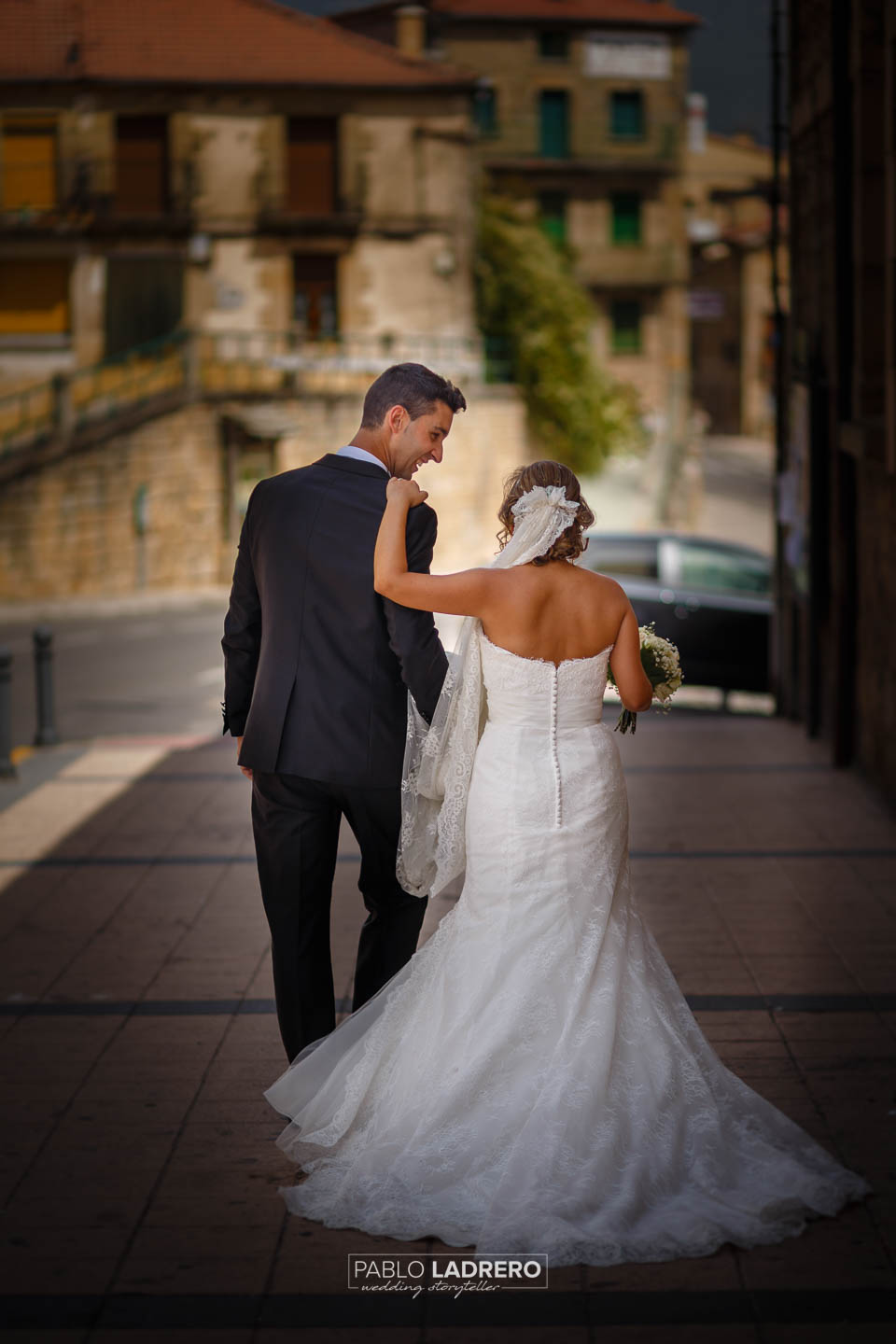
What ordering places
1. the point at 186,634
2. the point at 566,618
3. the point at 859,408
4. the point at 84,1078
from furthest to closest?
the point at 186,634
the point at 859,408
the point at 84,1078
the point at 566,618

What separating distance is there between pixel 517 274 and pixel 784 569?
32.4m

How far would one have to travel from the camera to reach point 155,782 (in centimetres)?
1180

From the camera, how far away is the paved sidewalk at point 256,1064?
3.96 meters

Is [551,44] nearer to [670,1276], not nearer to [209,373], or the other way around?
[209,373]

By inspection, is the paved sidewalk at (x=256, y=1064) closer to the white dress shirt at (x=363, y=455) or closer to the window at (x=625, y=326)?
the white dress shirt at (x=363, y=455)

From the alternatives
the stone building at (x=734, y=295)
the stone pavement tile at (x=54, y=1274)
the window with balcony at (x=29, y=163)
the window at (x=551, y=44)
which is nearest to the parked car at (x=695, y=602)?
the stone pavement tile at (x=54, y=1274)

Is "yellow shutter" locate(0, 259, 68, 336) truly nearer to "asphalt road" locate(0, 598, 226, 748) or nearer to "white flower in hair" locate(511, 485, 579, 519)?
"asphalt road" locate(0, 598, 226, 748)

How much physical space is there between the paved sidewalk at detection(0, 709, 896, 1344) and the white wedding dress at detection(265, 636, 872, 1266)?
4.6 inches

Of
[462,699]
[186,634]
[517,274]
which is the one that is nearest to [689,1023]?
[462,699]

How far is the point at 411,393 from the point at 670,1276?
7.96 feet

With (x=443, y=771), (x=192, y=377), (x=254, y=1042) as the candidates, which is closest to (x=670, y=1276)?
(x=443, y=771)

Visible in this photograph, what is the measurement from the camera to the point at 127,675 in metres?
20.1

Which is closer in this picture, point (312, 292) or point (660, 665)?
point (660, 665)

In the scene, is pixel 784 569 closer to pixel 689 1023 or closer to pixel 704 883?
pixel 704 883
